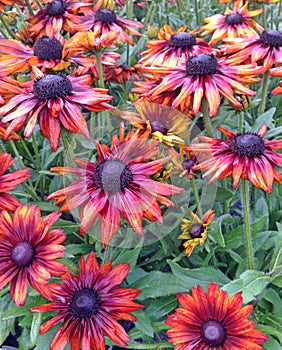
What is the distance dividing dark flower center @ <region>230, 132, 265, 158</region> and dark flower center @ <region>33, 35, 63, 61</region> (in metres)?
0.54

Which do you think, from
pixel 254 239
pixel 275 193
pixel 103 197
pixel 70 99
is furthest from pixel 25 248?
pixel 275 193

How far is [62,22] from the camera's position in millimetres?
1396

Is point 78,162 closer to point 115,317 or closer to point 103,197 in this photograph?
point 103,197

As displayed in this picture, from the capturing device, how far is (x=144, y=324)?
0.99 metres

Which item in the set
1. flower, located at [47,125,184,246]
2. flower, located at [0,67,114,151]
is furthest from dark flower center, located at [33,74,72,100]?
flower, located at [47,125,184,246]

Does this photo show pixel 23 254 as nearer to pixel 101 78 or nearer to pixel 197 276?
pixel 197 276

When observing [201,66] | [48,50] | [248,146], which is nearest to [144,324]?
[248,146]

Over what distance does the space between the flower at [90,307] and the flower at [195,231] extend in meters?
0.15

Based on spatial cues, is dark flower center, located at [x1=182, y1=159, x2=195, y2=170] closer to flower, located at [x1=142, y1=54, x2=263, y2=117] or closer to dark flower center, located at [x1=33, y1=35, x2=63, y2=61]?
flower, located at [x1=142, y1=54, x2=263, y2=117]

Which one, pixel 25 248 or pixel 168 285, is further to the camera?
pixel 168 285

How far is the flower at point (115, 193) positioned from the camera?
0.82m

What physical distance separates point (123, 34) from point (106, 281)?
77cm

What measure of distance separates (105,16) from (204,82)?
55 centimetres

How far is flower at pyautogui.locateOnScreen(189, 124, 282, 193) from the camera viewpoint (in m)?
0.85
